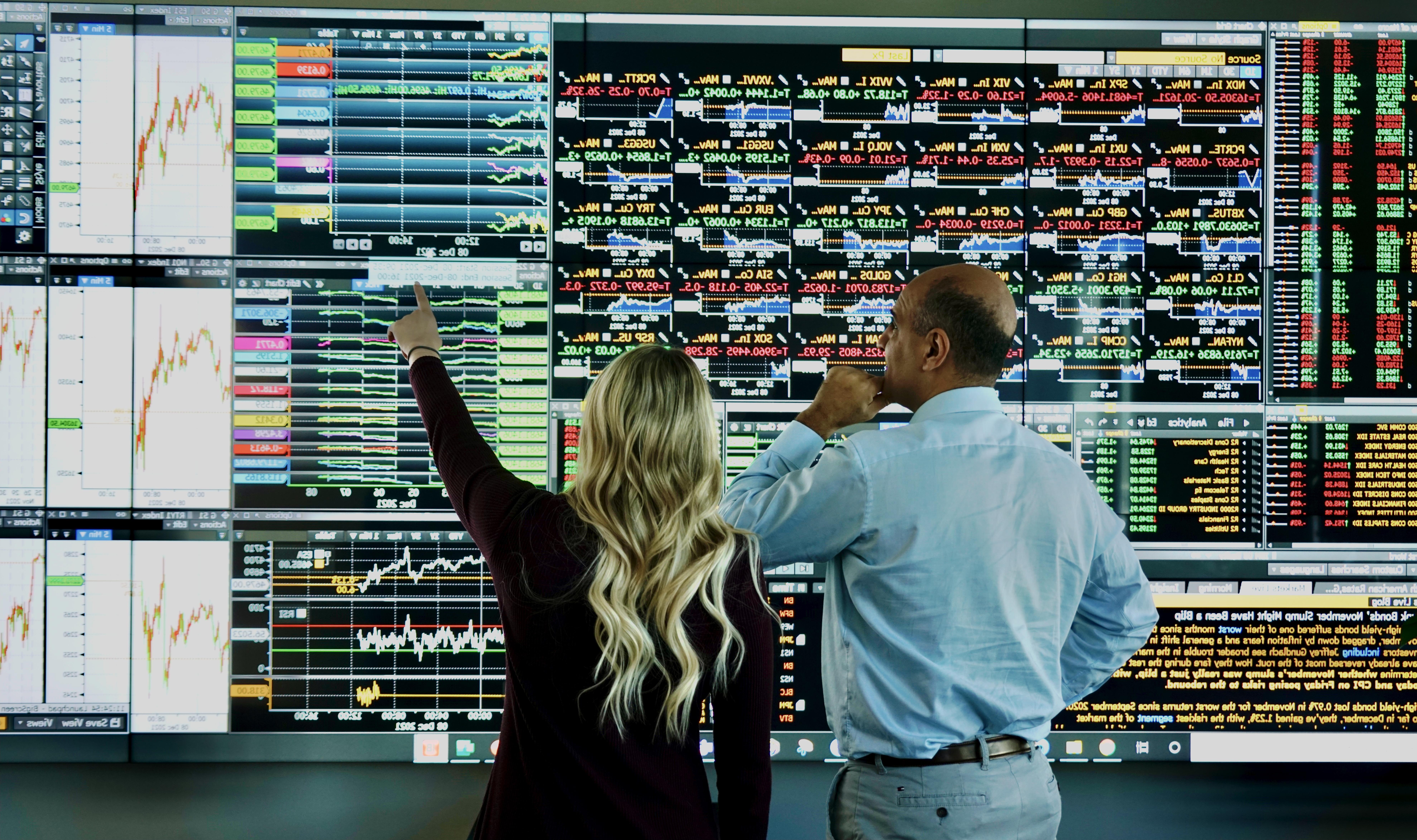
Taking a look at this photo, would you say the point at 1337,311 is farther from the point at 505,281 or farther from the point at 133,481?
the point at 133,481

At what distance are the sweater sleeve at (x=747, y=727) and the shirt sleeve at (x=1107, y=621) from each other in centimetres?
63

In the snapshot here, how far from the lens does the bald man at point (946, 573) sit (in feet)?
4.84

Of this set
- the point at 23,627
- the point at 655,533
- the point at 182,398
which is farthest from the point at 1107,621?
the point at 23,627

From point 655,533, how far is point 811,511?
0.30 m

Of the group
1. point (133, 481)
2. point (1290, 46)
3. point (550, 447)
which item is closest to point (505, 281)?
point (550, 447)

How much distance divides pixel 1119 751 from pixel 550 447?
168 cm

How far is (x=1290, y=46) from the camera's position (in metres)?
2.46

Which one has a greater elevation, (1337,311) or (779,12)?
(779,12)

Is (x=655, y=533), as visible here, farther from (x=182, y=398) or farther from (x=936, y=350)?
(x=182, y=398)

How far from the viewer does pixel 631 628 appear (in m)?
1.25

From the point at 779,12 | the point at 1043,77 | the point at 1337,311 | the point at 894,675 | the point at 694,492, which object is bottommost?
the point at 894,675

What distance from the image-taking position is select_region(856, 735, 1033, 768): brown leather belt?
1.50 metres

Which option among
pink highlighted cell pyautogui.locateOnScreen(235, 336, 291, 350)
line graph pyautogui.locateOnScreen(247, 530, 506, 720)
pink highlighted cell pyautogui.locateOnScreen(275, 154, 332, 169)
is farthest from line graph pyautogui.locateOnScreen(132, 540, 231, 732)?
pink highlighted cell pyautogui.locateOnScreen(275, 154, 332, 169)

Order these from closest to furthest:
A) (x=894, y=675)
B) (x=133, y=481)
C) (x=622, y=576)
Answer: (x=622, y=576) < (x=894, y=675) < (x=133, y=481)
